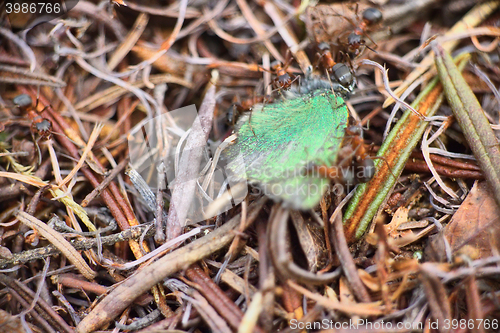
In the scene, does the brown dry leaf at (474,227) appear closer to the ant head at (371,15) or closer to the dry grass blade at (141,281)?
the dry grass blade at (141,281)

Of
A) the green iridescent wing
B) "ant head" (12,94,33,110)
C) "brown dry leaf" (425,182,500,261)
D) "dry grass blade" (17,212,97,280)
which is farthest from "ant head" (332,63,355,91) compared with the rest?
"ant head" (12,94,33,110)

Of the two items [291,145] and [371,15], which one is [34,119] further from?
[371,15]

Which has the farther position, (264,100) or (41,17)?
(41,17)

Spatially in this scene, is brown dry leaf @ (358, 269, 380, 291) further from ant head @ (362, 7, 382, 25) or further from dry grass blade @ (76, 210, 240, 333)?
ant head @ (362, 7, 382, 25)

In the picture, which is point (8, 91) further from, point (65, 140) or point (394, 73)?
point (394, 73)

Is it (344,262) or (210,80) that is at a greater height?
(210,80)

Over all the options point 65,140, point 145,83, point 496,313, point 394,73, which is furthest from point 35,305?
point 394,73

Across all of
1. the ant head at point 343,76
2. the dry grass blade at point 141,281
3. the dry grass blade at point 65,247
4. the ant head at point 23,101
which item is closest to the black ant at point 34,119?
the ant head at point 23,101
